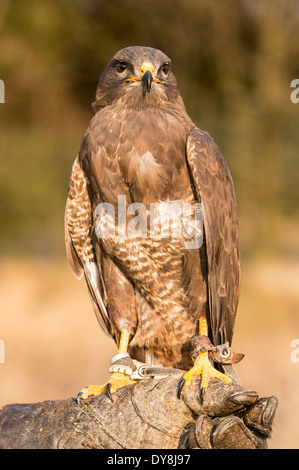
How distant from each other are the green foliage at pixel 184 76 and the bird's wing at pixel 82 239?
252 centimetres

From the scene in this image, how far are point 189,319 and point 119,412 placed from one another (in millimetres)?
386

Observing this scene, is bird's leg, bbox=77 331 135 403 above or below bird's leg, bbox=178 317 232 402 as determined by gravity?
below

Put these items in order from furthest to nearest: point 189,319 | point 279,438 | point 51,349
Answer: point 51,349 < point 279,438 < point 189,319

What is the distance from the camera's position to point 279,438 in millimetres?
3182

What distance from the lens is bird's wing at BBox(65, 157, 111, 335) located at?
1802 millimetres

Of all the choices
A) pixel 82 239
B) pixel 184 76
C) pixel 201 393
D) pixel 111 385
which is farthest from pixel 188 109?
pixel 201 393

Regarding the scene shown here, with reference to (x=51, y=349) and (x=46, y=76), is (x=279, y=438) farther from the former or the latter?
(x=46, y=76)

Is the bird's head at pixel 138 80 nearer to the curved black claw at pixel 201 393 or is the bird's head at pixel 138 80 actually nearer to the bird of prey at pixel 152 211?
the bird of prey at pixel 152 211

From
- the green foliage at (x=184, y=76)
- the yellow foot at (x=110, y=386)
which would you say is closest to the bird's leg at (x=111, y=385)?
the yellow foot at (x=110, y=386)

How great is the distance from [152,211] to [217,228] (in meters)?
0.19

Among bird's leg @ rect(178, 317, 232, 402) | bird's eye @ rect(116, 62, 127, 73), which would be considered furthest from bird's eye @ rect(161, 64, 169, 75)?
bird's leg @ rect(178, 317, 232, 402)

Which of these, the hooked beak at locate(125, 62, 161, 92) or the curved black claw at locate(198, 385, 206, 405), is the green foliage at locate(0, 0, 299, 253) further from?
the curved black claw at locate(198, 385, 206, 405)

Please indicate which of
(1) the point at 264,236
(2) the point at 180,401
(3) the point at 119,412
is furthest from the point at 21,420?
(1) the point at 264,236

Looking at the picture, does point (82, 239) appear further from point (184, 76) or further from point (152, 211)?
point (184, 76)
